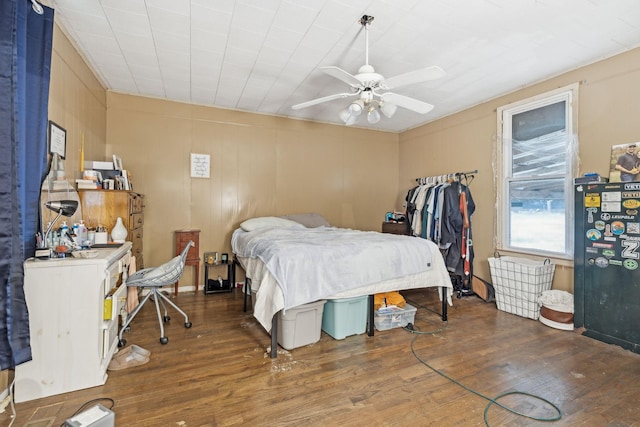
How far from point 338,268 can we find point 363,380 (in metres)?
0.85

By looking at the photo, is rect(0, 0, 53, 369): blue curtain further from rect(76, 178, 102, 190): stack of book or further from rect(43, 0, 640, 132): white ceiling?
rect(76, 178, 102, 190): stack of book

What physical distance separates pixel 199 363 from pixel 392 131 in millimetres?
5021

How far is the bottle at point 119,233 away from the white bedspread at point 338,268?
3.84 ft

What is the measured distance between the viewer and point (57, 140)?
7.94 feet

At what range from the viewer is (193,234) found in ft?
13.5

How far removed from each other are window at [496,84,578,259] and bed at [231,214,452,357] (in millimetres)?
1435

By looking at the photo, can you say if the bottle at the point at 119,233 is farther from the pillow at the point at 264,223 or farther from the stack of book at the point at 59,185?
the pillow at the point at 264,223

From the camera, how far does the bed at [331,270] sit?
2.35 m

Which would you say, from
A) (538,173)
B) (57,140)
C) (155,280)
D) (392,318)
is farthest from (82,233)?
(538,173)

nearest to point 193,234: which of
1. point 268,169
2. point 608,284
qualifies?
point 268,169

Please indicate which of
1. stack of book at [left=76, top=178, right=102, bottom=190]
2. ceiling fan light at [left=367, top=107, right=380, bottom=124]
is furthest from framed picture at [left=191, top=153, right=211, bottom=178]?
ceiling fan light at [left=367, top=107, right=380, bottom=124]

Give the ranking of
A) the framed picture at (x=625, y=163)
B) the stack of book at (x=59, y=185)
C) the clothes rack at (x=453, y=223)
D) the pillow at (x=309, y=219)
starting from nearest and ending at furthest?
the stack of book at (x=59, y=185)
the framed picture at (x=625, y=163)
the clothes rack at (x=453, y=223)
the pillow at (x=309, y=219)

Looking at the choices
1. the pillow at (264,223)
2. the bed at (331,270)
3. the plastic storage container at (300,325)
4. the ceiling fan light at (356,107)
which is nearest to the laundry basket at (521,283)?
the bed at (331,270)

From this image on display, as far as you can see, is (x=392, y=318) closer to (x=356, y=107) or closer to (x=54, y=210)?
(x=356, y=107)
